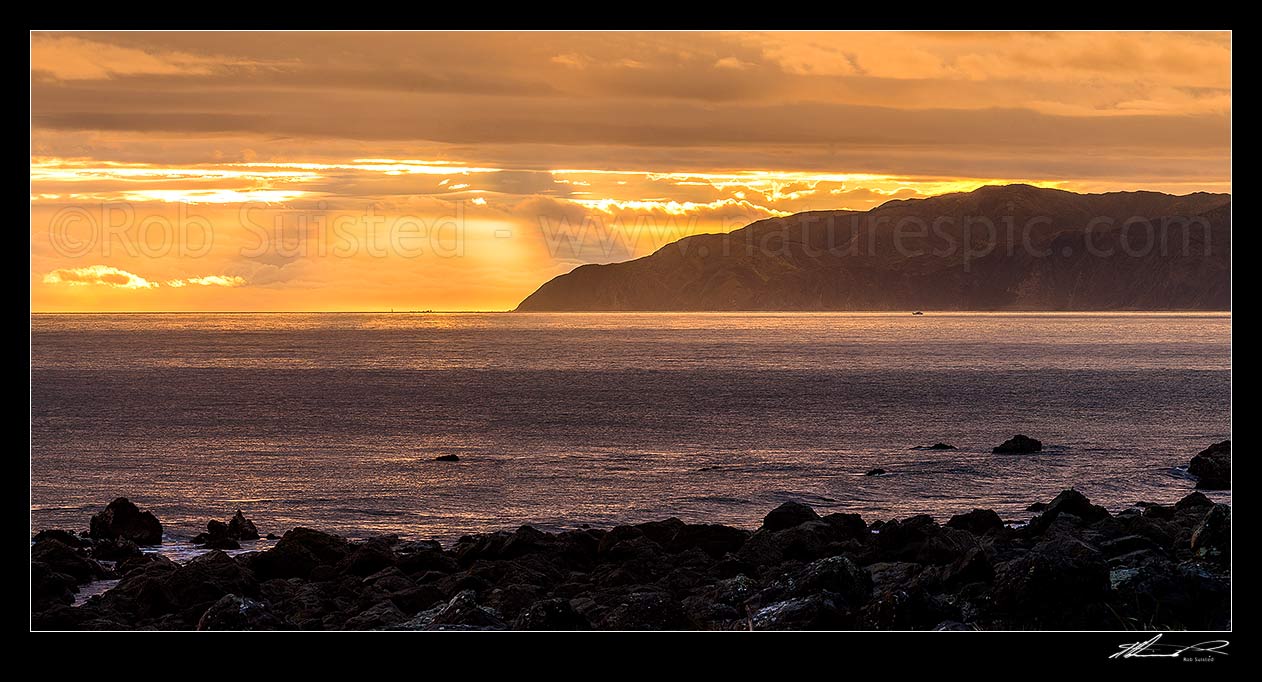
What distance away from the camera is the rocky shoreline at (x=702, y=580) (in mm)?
13367

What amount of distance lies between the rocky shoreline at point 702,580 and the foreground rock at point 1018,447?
72.5ft

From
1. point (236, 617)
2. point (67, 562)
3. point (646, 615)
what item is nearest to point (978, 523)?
point (646, 615)

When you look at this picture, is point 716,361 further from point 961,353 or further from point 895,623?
point 895,623

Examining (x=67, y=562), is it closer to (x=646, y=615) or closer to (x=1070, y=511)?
(x=646, y=615)

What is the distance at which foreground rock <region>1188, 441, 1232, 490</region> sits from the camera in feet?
112

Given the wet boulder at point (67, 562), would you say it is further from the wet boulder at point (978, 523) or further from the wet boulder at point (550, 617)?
the wet boulder at point (978, 523)

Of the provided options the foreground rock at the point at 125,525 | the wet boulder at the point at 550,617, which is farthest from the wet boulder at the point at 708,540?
the foreground rock at the point at 125,525

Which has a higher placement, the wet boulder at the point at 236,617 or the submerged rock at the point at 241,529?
the wet boulder at the point at 236,617

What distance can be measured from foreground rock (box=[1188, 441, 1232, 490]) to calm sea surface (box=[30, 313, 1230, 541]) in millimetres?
743
